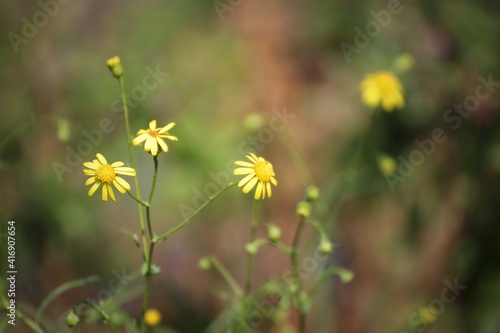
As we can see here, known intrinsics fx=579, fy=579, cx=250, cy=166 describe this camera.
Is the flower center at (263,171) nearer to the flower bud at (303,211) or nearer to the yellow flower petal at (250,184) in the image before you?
the yellow flower petal at (250,184)

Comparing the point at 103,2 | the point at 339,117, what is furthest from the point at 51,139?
the point at 339,117

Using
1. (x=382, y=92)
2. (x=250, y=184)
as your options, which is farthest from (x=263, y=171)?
(x=382, y=92)

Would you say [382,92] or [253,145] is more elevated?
[253,145]

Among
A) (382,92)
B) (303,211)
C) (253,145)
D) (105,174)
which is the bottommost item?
(303,211)

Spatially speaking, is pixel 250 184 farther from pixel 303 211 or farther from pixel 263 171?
pixel 303 211

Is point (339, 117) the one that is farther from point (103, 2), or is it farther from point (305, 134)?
point (103, 2)

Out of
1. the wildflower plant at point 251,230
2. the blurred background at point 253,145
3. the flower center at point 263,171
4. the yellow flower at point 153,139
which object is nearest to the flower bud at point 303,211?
the wildflower plant at point 251,230
